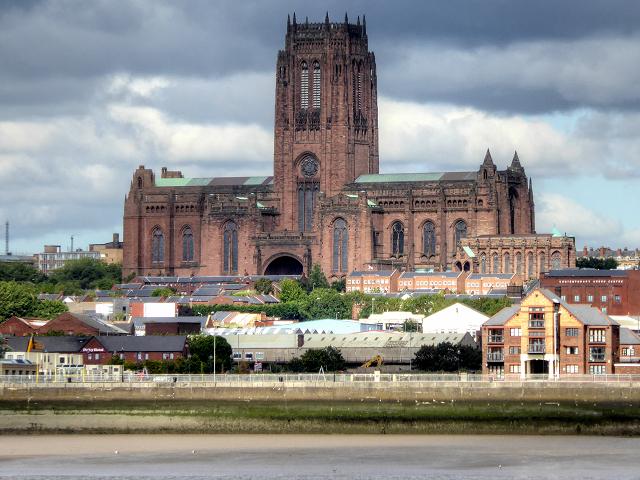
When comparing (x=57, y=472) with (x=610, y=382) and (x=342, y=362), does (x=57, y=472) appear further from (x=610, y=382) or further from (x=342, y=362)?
(x=342, y=362)

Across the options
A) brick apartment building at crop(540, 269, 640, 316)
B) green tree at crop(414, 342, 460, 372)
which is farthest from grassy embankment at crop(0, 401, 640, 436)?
brick apartment building at crop(540, 269, 640, 316)

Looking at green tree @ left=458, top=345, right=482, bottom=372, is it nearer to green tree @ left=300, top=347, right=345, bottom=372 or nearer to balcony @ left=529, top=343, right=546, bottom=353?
green tree @ left=300, top=347, right=345, bottom=372

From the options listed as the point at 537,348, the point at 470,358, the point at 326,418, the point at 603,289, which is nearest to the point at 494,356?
the point at 537,348

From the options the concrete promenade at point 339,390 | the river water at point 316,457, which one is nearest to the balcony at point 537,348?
the concrete promenade at point 339,390

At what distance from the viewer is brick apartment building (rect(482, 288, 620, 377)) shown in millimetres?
111875

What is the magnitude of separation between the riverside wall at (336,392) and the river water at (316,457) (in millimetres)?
7084

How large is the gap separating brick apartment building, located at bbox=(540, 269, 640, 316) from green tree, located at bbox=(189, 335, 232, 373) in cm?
4853

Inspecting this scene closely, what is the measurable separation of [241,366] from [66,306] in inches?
2310

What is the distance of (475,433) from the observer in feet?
295

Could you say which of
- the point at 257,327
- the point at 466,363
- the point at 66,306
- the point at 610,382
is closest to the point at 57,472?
the point at 610,382

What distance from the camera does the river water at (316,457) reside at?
78062 mm

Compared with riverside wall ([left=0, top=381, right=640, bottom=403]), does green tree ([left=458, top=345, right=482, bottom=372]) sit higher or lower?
higher

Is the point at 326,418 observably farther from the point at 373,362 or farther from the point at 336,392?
the point at 373,362

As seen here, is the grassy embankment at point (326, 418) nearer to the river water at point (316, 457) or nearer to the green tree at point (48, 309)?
the river water at point (316, 457)
